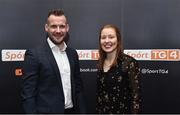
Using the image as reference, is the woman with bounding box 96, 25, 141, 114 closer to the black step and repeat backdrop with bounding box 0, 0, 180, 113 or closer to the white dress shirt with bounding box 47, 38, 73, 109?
the white dress shirt with bounding box 47, 38, 73, 109

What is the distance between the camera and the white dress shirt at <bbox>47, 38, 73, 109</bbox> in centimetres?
216

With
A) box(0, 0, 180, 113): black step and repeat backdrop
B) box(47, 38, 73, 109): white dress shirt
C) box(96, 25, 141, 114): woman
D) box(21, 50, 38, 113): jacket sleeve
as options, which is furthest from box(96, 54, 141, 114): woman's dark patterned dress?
box(0, 0, 180, 113): black step and repeat backdrop

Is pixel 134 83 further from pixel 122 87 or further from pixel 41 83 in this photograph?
pixel 41 83

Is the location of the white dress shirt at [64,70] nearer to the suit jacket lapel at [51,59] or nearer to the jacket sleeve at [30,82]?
the suit jacket lapel at [51,59]

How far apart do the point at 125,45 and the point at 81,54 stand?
43 centimetres

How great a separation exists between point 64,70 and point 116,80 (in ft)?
1.21

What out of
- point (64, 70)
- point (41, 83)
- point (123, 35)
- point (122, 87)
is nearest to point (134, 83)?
point (122, 87)

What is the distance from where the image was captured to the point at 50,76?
6.81 ft

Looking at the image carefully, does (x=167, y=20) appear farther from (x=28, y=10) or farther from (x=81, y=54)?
(x=28, y=10)

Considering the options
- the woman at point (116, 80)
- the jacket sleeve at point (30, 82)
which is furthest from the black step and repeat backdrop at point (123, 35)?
the jacket sleeve at point (30, 82)

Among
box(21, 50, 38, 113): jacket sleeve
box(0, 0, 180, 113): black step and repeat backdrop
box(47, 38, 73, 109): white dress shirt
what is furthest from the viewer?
box(0, 0, 180, 113): black step and repeat backdrop

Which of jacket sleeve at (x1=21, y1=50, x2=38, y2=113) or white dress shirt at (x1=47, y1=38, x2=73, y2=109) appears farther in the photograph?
white dress shirt at (x1=47, y1=38, x2=73, y2=109)

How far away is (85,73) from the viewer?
121 inches

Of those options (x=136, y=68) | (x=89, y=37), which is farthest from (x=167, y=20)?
(x=136, y=68)
